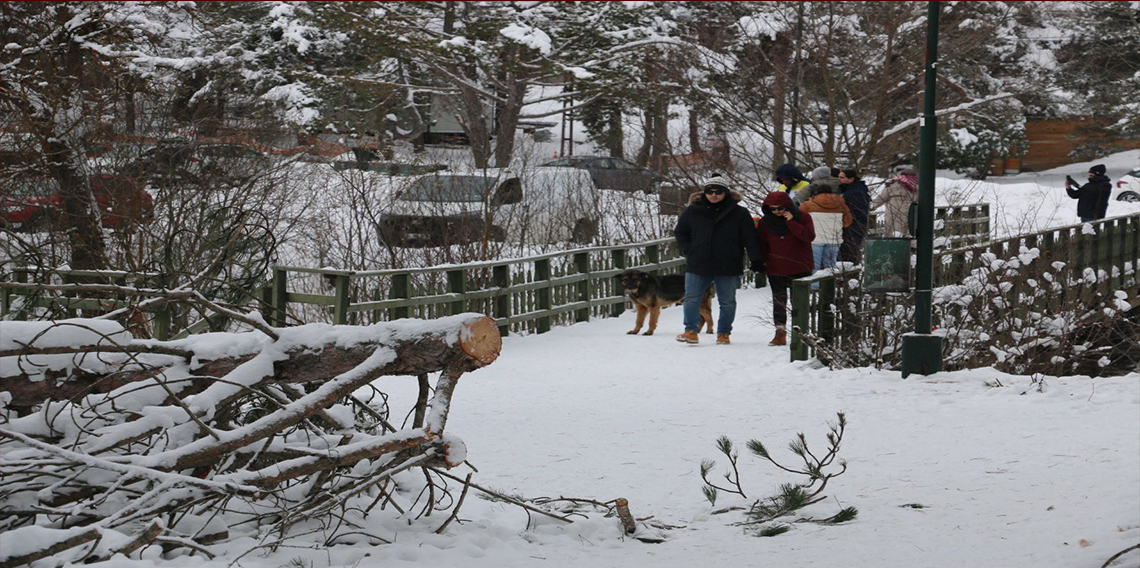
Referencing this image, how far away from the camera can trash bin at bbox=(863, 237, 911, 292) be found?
10258mm

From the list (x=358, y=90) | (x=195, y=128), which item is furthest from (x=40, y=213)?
(x=358, y=90)

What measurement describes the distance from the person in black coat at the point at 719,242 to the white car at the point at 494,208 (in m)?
4.87

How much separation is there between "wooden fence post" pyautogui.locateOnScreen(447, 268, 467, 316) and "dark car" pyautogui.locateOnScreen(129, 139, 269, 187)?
10.5 ft

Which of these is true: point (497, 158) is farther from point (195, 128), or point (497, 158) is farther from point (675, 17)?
point (675, 17)

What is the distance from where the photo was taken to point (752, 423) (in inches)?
348

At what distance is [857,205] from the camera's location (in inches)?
543

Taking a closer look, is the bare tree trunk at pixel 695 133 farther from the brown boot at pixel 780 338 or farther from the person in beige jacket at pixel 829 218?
the brown boot at pixel 780 338

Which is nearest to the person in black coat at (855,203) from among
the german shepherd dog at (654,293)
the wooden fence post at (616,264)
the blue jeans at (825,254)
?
the blue jeans at (825,254)

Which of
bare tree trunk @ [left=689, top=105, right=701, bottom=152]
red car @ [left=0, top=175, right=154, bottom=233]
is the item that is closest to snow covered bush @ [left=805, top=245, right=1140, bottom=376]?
red car @ [left=0, top=175, right=154, bottom=233]

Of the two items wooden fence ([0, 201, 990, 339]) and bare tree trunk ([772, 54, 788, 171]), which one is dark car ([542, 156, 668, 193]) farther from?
wooden fence ([0, 201, 990, 339])

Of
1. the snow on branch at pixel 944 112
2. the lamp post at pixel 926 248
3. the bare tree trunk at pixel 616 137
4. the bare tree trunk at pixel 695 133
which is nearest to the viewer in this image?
the lamp post at pixel 926 248

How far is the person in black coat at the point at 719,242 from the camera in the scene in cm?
1254

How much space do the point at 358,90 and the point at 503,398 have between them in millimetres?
19977

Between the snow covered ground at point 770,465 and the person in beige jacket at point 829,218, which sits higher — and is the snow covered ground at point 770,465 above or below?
below
